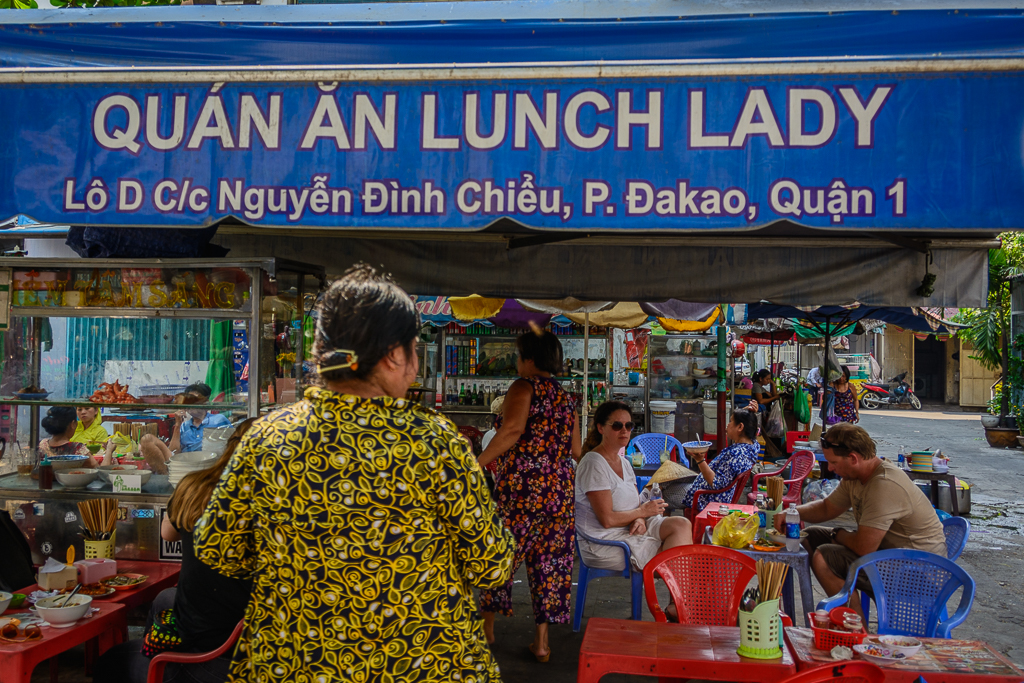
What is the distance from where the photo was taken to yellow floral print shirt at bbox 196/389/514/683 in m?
1.81

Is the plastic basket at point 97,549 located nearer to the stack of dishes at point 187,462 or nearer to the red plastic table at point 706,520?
the stack of dishes at point 187,462

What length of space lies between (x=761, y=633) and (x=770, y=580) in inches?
7.7

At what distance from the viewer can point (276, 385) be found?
4.10 metres

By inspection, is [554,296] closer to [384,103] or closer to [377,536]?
[384,103]

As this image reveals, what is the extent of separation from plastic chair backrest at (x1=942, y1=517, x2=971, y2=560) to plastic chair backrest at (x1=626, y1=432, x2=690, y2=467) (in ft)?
14.6

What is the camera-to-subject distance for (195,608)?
2.93 metres

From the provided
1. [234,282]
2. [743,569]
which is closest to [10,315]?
[234,282]

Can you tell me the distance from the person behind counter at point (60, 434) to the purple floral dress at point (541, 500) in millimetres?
2439

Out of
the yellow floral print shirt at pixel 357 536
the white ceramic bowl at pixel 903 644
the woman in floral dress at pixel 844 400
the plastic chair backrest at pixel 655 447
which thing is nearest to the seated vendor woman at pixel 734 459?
the plastic chair backrest at pixel 655 447

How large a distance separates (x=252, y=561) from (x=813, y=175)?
7.12 ft

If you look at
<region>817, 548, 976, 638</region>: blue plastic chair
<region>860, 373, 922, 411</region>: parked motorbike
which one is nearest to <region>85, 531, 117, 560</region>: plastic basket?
<region>817, 548, 976, 638</region>: blue plastic chair

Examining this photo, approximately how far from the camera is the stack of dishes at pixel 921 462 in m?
8.01

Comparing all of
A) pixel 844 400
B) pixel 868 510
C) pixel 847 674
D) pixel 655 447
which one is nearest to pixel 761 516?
pixel 868 510

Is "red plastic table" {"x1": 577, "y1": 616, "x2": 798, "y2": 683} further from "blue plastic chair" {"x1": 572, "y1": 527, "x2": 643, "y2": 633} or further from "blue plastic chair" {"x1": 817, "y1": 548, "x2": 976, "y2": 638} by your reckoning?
"blue plastic chair" {"x1": 572, "y1": 527, "x2": 643, "y2": 633}
